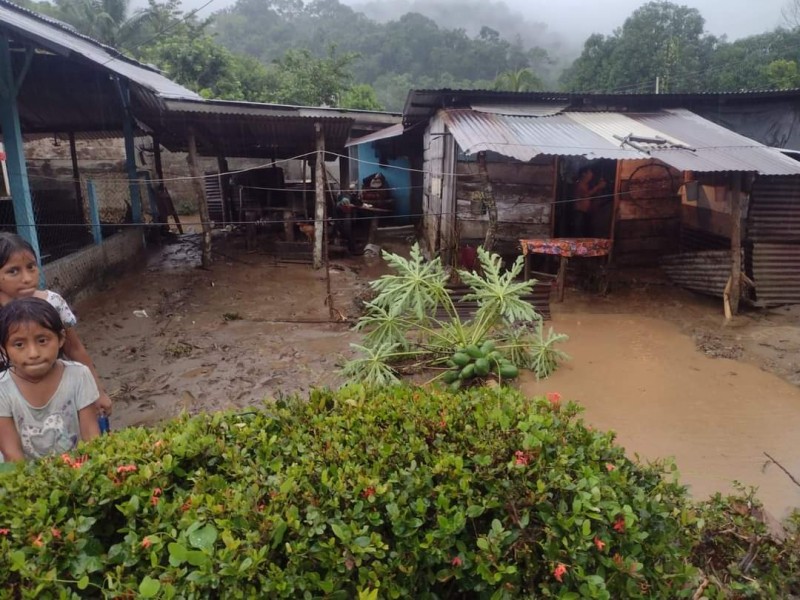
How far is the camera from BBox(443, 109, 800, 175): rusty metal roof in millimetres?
7121

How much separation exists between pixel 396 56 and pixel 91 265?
4557 centimetres

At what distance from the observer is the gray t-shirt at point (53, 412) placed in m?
2.31

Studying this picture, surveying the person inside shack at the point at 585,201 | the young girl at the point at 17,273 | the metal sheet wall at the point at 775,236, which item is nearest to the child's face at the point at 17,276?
the young girl at the point at 17,273

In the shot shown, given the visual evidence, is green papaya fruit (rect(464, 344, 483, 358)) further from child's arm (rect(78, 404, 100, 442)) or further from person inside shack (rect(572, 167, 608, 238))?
person inside shack (rect(572, 167, 608, 238))

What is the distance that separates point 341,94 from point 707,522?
1021 inches

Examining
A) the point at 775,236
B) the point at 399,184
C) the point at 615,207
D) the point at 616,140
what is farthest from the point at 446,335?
the point at 399,184

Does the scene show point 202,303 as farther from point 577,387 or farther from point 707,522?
point 707,522

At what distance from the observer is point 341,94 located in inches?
1011

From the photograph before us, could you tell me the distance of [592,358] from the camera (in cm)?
674

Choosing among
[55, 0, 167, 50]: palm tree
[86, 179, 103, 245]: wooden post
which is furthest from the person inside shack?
[55, 0, 167, 50]: palm tree

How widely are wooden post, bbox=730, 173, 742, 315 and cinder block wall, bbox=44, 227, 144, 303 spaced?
31.7 feet

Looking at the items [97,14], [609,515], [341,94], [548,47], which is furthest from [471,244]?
[548,47]

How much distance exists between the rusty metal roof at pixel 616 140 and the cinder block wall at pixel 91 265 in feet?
19.5

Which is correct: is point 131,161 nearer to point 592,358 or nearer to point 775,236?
point 592,358
